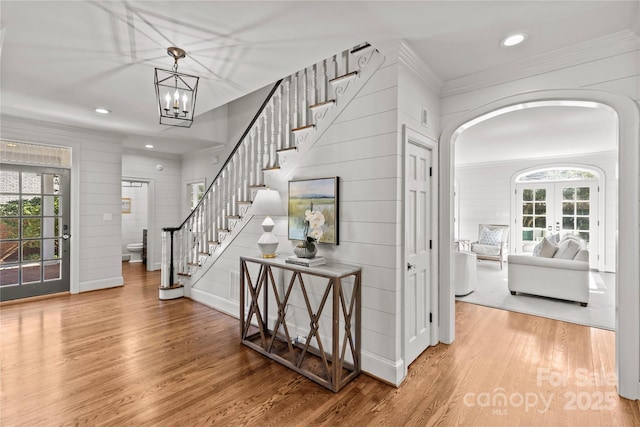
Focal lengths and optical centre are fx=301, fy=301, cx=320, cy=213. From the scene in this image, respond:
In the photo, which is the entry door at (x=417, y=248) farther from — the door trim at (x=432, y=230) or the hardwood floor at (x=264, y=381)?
the hardwood floor at (x=264, y=381)

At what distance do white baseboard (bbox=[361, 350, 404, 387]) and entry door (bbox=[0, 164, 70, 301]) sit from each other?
195 inches

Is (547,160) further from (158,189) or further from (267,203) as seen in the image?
(158,189)

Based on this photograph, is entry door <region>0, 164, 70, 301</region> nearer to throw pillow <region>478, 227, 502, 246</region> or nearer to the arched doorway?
the arched doorway

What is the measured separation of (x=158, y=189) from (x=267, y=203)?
4.86 meters

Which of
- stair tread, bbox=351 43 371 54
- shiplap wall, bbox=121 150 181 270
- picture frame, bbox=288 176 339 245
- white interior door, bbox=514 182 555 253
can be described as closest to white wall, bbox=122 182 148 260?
shiplap wall, bbox=121 150 181 270

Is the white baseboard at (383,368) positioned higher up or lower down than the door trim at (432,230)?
lower down

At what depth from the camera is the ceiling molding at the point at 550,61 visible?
217 cm

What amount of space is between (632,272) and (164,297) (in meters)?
5.18

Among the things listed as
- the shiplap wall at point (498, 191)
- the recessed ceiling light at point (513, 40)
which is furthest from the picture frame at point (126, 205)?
the shiplap wall at point (498, 191)

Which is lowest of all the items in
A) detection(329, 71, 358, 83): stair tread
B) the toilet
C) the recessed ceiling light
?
the toilet

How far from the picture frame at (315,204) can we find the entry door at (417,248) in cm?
62

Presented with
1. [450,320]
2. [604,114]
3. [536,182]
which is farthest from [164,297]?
[536,182]

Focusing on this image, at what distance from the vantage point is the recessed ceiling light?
7.21 ft

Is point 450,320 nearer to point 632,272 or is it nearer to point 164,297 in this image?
point 632,272
